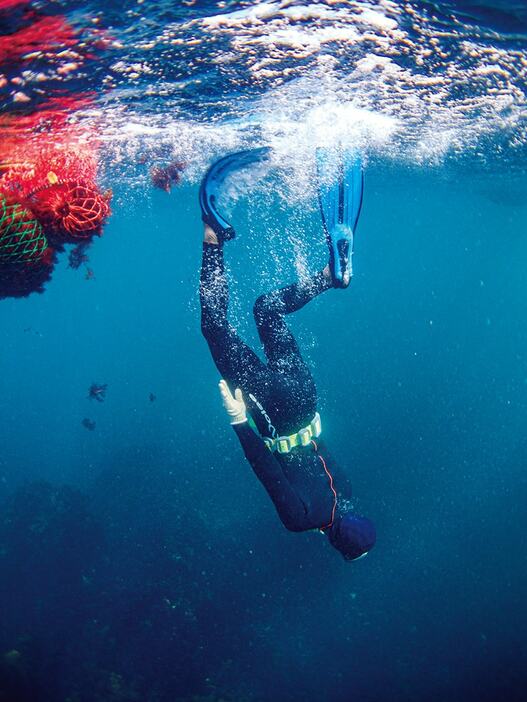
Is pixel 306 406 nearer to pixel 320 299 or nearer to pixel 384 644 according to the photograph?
pixel 384 644

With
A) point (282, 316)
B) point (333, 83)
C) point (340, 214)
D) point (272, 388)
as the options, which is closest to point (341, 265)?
point (340, 214)

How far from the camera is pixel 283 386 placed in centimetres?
662

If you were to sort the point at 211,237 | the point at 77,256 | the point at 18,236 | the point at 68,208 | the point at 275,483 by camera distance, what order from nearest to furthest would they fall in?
the point at 18,236, the point at 68,208, the point at 275,483, the point at 211,237, the point at 77,256

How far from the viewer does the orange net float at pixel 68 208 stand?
4.15 m

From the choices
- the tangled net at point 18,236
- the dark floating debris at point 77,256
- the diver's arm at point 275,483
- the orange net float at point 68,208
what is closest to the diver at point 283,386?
the diver's arm at point 275,483

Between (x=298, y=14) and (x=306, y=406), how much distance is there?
5491mm

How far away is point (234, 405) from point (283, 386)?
929 mm

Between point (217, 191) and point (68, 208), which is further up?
point (68, 208)

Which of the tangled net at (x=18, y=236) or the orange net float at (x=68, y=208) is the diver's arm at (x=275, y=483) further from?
the tangled net at (x=18, y=236)

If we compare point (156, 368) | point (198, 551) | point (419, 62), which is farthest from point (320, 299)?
point (419, 62)

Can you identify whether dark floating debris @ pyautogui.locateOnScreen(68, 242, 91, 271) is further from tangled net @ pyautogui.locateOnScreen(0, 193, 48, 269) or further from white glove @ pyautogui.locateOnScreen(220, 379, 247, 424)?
white glove @ pyautogui.locateOnScreen(220, 379, 247, 424)

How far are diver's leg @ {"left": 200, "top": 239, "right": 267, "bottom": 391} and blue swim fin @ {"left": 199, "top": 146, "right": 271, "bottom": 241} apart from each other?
1.02ft

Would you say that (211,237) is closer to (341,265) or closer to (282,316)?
(282,316)

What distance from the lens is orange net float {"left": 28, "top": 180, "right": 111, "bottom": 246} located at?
13.6ft
